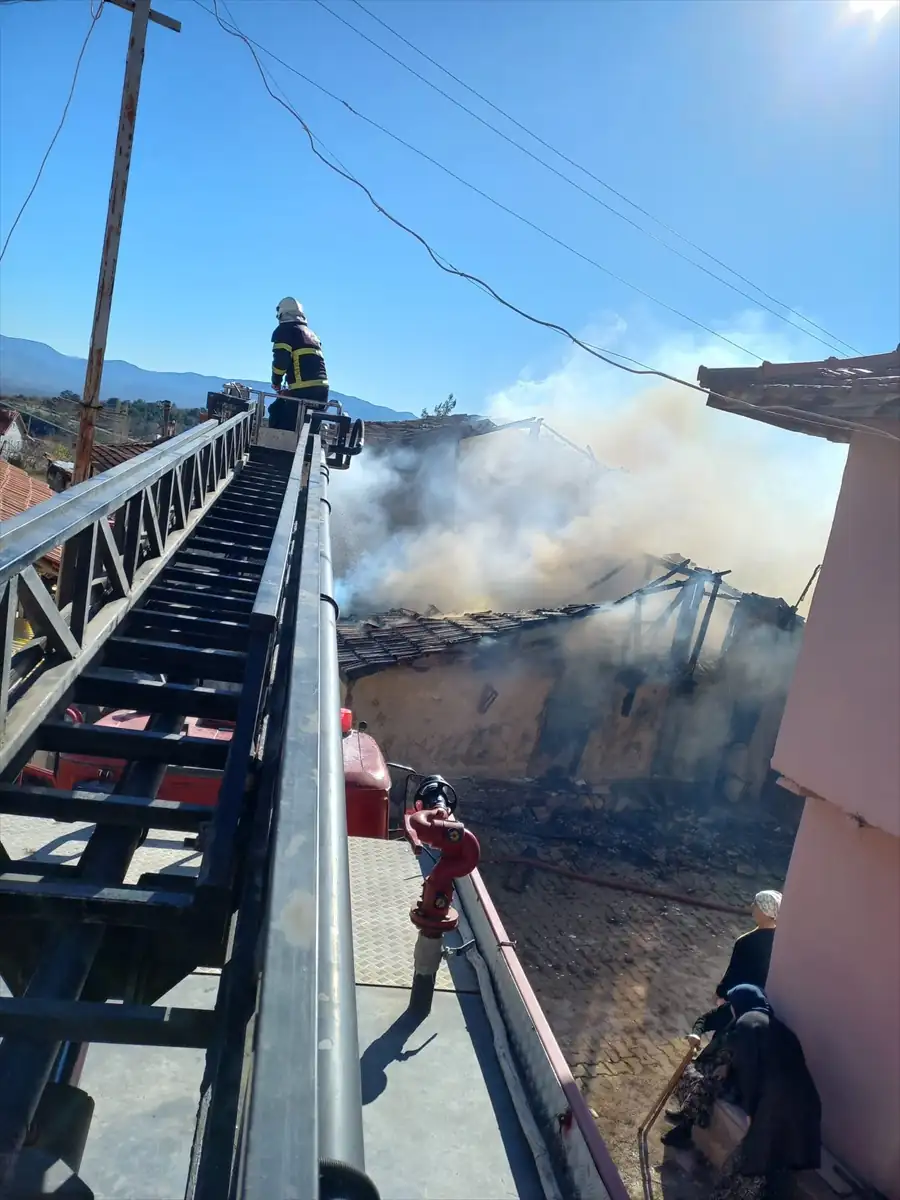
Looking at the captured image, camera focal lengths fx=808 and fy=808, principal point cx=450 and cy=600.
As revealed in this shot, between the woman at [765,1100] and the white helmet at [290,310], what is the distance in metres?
7.94

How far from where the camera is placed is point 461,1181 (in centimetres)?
325

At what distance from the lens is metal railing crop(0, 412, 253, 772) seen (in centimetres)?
219

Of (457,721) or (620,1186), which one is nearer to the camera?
(620,1186)

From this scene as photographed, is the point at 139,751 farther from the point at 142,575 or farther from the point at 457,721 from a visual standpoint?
the point at 457,721

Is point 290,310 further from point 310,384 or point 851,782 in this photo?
point 851,782

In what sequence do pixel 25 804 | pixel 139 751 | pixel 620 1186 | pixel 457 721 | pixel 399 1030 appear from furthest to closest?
pixel 457 721
pixel 399 1030
pixel 620 1186
pixel 139 751
pixel 25 804

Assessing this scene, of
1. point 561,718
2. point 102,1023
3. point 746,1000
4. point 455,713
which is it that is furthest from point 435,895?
point 561,718

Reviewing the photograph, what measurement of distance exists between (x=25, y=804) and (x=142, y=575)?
169 cm

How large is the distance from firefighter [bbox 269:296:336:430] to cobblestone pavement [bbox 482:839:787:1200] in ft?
21.2

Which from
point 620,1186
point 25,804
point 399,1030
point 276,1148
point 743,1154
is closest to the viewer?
point 276,1148

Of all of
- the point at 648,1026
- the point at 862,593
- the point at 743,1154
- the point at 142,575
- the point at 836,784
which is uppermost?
the point at 862,593

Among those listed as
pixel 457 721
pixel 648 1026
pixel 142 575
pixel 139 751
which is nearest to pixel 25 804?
pixel 139 751

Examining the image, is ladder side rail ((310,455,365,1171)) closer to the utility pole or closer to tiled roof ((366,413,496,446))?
the utility pole

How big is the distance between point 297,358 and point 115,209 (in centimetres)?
228
